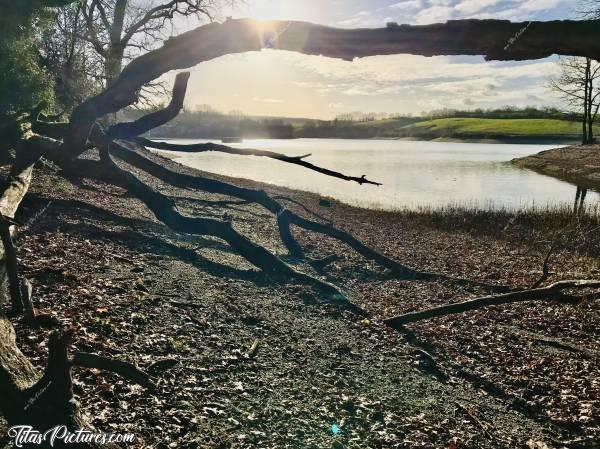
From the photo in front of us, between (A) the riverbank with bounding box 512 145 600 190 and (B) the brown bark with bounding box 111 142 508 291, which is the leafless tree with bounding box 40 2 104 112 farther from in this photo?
(A) the riverbank with bounding box 512 145 600 190

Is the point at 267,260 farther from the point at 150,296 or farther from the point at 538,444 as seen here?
the point at 538,444

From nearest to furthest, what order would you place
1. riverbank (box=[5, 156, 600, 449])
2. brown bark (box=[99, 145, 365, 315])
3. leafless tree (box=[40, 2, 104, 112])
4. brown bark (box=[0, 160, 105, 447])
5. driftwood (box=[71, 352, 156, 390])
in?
1. brown bark (box=[0, 160, 105, 447])
2. driftwood (box=[71, 352, 156, 390])
3. riverbank (box=[5, 156, 600, 449])
4. brown bark (box=[99, 145, 365, 315])
5. leafless tree (box=[40, 2, 104, 112])

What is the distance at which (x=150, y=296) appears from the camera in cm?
851

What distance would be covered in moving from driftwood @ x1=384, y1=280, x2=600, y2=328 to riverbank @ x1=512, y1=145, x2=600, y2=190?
137 feet

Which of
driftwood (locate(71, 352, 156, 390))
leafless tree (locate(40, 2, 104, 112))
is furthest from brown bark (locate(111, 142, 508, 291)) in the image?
leafless tree (locate(40, 2, 104, 112))

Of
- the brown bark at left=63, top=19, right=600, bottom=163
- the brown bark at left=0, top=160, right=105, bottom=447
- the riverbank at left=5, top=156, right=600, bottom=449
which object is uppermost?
the brown bark at left=63, top=19, right=600, bottom=163

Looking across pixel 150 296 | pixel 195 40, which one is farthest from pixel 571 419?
pixel 195 40

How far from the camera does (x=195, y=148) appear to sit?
11.5 m

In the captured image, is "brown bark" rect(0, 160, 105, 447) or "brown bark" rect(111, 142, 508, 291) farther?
"brown bark" rect(111, 142, 508, 291)

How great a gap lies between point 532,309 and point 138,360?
944 centimetres

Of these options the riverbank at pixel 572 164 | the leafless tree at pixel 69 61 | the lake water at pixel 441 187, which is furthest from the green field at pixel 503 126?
the leafless tree at pixel 69 61

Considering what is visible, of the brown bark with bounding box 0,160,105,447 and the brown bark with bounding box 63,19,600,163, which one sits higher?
the brown bark with bounding box 63,19,600,163

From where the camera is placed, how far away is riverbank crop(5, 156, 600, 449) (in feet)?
17.9

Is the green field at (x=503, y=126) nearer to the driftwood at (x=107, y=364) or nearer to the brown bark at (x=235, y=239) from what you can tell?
the brown bark at (x=235, y=239)
